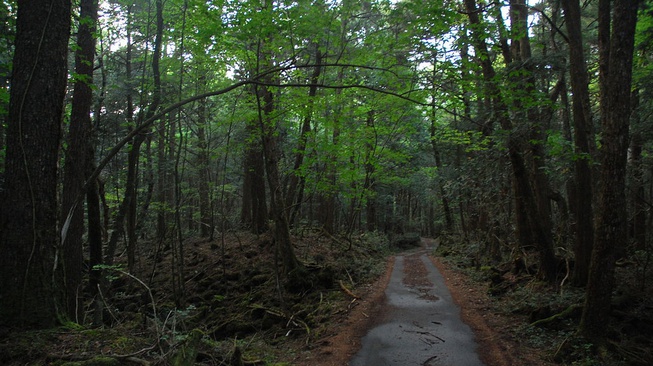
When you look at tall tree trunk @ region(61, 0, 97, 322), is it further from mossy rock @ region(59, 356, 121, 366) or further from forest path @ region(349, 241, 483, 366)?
forest path @ region(349, 241, 483, 366)

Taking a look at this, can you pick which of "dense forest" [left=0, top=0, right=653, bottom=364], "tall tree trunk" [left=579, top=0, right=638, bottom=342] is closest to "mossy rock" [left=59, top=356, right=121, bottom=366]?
"dense forest" [left=0, top=0, right=653, bottom=364]

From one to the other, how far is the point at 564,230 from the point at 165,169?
14216 mm

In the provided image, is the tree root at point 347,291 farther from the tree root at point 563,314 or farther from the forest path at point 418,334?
the tree root at point 563,314

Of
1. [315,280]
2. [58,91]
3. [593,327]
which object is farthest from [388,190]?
[58,91]

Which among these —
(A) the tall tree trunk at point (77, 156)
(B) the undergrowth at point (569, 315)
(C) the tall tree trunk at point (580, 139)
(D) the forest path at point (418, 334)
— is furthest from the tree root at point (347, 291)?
(A) the tall tree trunk at point (77, 156)

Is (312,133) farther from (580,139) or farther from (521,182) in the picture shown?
(580,139)

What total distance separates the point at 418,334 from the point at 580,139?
5815 mm

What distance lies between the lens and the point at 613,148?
6.09 m

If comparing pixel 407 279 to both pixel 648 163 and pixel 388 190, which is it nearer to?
pixel 648 163

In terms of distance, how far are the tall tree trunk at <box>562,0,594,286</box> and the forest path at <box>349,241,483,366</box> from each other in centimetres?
328

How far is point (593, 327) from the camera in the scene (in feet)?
21.5

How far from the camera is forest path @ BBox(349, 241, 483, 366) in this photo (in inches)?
262

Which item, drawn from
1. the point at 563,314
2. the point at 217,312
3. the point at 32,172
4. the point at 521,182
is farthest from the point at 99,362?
the point at 521,182

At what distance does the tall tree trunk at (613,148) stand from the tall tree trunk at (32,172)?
827 cm
